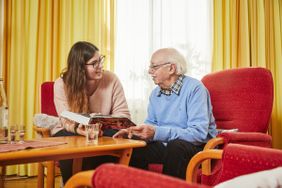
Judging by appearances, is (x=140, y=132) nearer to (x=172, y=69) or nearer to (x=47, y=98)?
(x=172, y=69)

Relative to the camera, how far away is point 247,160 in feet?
3.09

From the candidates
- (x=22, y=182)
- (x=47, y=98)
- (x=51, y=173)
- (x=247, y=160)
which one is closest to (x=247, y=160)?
(x=247, y=160)

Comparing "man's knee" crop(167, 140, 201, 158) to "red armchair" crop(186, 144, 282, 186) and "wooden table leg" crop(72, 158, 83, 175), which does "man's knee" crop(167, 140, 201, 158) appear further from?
"red armchair" crop(186, 144, 282, 186)

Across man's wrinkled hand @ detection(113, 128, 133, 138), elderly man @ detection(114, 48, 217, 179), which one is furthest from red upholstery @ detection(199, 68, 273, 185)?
man's wrinkled hand @ detection(113, 128, 133, 138)

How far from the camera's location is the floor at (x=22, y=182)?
286 centimetres

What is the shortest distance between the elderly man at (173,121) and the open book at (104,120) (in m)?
0.05

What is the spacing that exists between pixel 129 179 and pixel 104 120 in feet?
→ 3.56

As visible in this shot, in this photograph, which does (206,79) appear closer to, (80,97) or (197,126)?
(197,126)

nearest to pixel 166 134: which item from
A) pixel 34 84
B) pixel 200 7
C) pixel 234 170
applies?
pixel 234 170

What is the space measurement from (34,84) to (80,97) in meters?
1.36

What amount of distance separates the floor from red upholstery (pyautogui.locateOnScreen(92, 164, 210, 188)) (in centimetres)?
245

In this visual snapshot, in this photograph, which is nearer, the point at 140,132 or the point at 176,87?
the point at 140,132

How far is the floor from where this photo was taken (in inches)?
112

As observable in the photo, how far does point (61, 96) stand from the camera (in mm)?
2086
